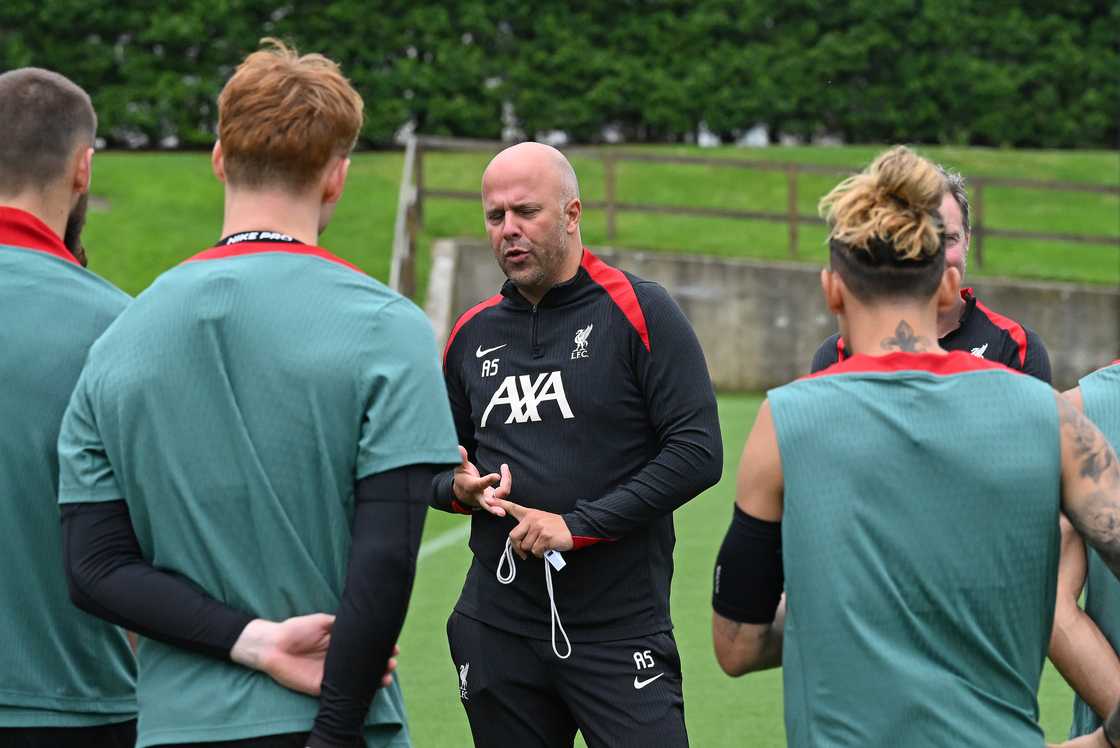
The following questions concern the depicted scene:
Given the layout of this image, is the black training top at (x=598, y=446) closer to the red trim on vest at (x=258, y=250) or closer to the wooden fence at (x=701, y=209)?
the red trim on vest at (x=258, y=250)

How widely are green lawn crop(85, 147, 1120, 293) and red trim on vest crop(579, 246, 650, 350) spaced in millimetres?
16473

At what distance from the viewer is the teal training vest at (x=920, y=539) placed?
292cm

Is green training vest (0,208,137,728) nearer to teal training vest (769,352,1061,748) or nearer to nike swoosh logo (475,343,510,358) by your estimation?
nike swoosh logo (475,343,510,358)

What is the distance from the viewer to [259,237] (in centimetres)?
307

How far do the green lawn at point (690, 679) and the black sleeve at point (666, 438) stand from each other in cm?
266

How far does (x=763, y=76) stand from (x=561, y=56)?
148 inches

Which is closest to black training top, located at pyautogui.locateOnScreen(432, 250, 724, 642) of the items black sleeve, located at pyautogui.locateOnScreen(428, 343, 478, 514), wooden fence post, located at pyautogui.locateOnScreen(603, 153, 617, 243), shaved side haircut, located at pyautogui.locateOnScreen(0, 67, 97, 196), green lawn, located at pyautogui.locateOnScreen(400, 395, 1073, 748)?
black sleeve, located at pyautogui.locateOnScreen(428, 343, 478, 514)

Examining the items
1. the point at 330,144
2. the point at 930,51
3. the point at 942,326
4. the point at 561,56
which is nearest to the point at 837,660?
the point at 330,144

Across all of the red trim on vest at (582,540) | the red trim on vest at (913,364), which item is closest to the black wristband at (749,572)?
the red trim on vest at (913,364)

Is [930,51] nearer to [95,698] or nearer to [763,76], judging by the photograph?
[763,76]

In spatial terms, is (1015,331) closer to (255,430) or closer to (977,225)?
(255,430)

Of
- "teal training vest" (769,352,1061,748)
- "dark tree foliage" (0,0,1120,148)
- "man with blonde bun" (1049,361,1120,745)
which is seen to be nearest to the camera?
"teal training vest" (769,352,1061,748)

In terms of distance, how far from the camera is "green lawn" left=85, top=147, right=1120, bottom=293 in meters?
22.1

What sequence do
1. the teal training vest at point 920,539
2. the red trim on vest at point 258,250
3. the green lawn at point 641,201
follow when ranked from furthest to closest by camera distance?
the green lawn at point 641,201 < the red trim on vest at point 258,250 < the teal training vest at point 920,539
